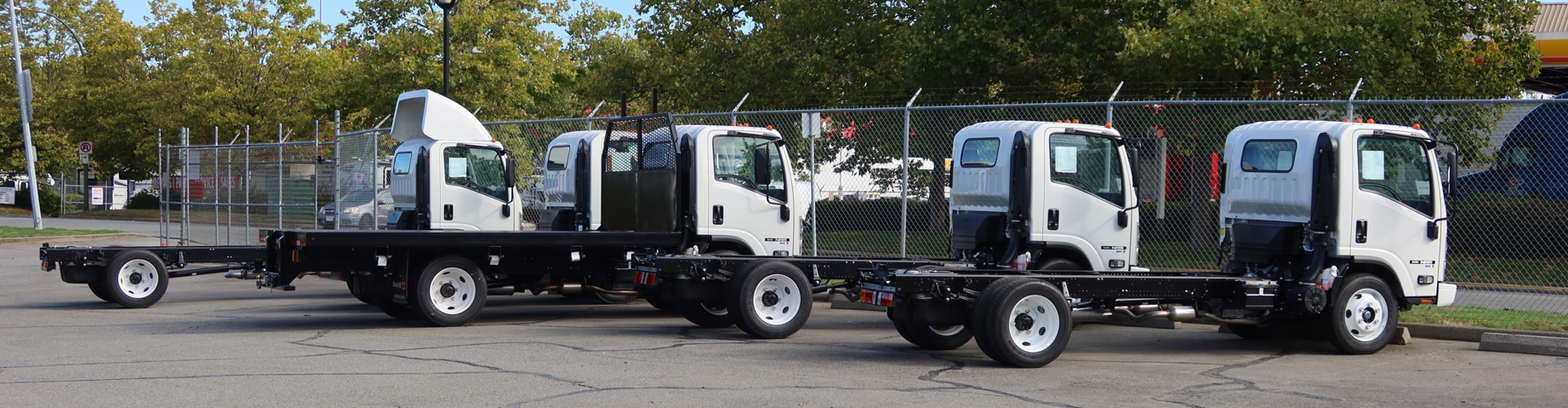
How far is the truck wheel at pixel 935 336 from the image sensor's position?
9898 mm

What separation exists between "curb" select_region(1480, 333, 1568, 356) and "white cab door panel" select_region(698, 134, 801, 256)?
19.9 feet

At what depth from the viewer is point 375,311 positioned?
44.6ft

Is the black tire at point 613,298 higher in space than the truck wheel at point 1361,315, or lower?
lower

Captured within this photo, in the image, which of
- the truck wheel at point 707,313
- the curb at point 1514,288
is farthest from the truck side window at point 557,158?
the curb at point 1514,288

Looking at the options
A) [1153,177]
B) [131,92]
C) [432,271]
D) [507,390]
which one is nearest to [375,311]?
[432,271]

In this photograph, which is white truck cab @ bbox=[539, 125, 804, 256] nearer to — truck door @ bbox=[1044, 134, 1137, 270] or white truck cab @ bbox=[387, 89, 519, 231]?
white truck cab @ bbox=[387, 89, 519, 231]

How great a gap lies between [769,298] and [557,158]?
17.0 ft

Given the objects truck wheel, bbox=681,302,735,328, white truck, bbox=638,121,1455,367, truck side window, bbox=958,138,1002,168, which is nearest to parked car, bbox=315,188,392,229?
truck wheel, bbox=681,302,735,328

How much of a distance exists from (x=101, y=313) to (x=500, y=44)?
2011cm

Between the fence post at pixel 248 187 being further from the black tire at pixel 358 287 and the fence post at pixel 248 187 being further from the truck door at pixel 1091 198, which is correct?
the truck door at pixel 1091 198

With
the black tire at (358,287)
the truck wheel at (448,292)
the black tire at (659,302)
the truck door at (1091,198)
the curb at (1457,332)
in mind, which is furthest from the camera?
the black tire at (659,302)

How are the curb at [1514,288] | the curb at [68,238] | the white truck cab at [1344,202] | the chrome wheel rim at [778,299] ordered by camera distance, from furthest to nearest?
the curb at [68,238], the curb at [1514,288], the chrome wheel rim at [778,299], the white truck cab at [1344,202]

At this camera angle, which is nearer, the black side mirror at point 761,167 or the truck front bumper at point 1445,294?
the truck front bumper at point 1445,294

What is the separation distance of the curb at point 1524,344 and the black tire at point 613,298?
7.73 meters
